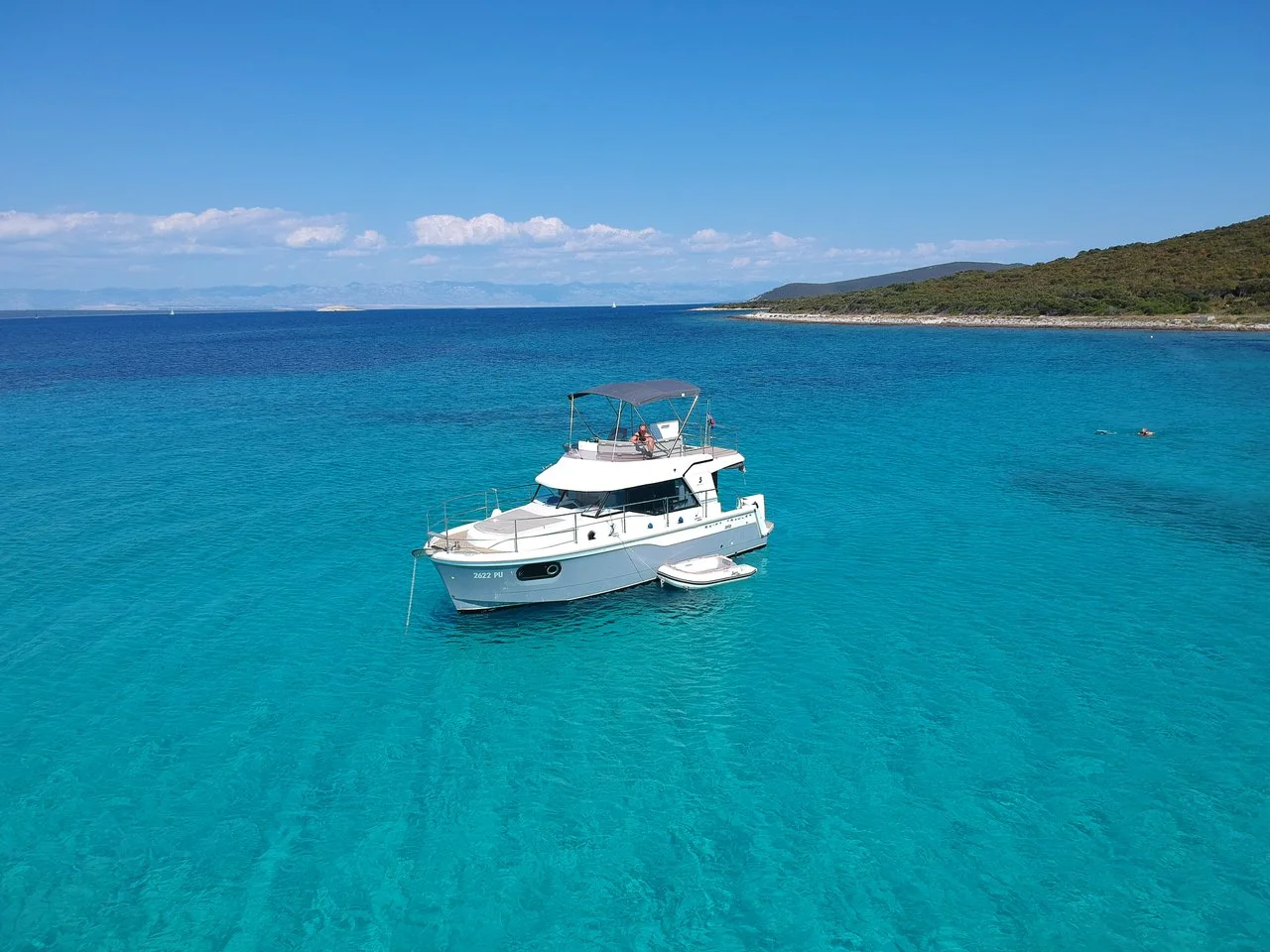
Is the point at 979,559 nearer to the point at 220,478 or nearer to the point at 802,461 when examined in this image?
the point at 802,461

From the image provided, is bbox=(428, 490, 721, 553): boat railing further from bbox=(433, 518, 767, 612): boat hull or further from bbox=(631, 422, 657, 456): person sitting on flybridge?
bbox=(631, 422, 657, 456): person sitting on flybridge

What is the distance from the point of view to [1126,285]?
130m

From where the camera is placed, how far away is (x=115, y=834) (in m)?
14.9

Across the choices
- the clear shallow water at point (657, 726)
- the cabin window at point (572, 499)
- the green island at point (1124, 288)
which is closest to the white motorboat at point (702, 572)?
the clear shallow water at point (657, 726)

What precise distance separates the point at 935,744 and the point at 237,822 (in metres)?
14.8

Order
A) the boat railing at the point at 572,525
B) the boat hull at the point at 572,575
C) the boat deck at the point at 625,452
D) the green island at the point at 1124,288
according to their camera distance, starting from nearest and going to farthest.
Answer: the boat hull at the point at 572,575 < the boat railing at the point at 572,525 < the boat deck at the point at 625,452 < the green island at the point at 1124,288

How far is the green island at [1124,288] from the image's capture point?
114 meters

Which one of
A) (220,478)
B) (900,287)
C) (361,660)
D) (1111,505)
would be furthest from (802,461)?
(900,287)

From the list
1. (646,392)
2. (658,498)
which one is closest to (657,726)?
(658,498)

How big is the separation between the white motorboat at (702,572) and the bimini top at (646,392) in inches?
234

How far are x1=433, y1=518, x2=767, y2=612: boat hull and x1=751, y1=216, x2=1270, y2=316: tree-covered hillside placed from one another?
119041 mm

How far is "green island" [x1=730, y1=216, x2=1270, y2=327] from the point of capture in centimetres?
11431

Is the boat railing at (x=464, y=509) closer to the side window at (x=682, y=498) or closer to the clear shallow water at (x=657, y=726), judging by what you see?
the clear shallow water at (x=657, y=726)

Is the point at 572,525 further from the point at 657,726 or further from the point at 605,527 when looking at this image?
the point at 657,726
